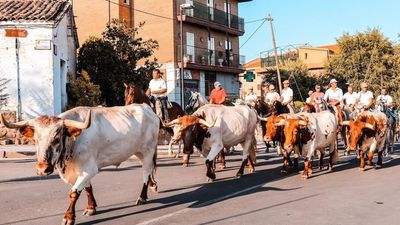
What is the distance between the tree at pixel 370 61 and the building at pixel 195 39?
9365mm

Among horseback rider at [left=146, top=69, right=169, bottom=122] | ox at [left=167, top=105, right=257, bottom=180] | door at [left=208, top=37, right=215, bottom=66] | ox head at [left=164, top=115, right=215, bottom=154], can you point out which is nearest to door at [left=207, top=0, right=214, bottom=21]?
door at [left=208, top=37, right=215, bottom=66]

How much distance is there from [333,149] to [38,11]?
47.3ft

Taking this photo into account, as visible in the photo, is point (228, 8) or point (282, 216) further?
point (228, 8)

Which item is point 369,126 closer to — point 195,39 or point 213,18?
point 195,39

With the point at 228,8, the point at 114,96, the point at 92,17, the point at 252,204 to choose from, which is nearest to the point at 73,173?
the point at 252,204

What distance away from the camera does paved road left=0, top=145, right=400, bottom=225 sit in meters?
7.38

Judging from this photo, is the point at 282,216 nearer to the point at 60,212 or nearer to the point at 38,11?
the point at 60,212

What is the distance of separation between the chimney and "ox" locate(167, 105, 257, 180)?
27.1 meters

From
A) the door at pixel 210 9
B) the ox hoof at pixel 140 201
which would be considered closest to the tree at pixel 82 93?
the ox hoof at pixel 140 201

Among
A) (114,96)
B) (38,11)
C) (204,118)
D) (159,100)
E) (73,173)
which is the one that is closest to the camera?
(73,173)

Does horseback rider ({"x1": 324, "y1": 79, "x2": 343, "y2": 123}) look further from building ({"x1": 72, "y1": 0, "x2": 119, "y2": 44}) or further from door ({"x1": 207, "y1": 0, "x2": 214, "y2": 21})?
door ({"x1": 207, "y1": 0, "x2": 214, "y2": 21})

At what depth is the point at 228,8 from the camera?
44.9 meters

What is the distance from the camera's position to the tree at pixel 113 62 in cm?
2862

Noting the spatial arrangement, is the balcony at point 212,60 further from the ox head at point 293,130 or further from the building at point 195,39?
the ox head at point 293,130
